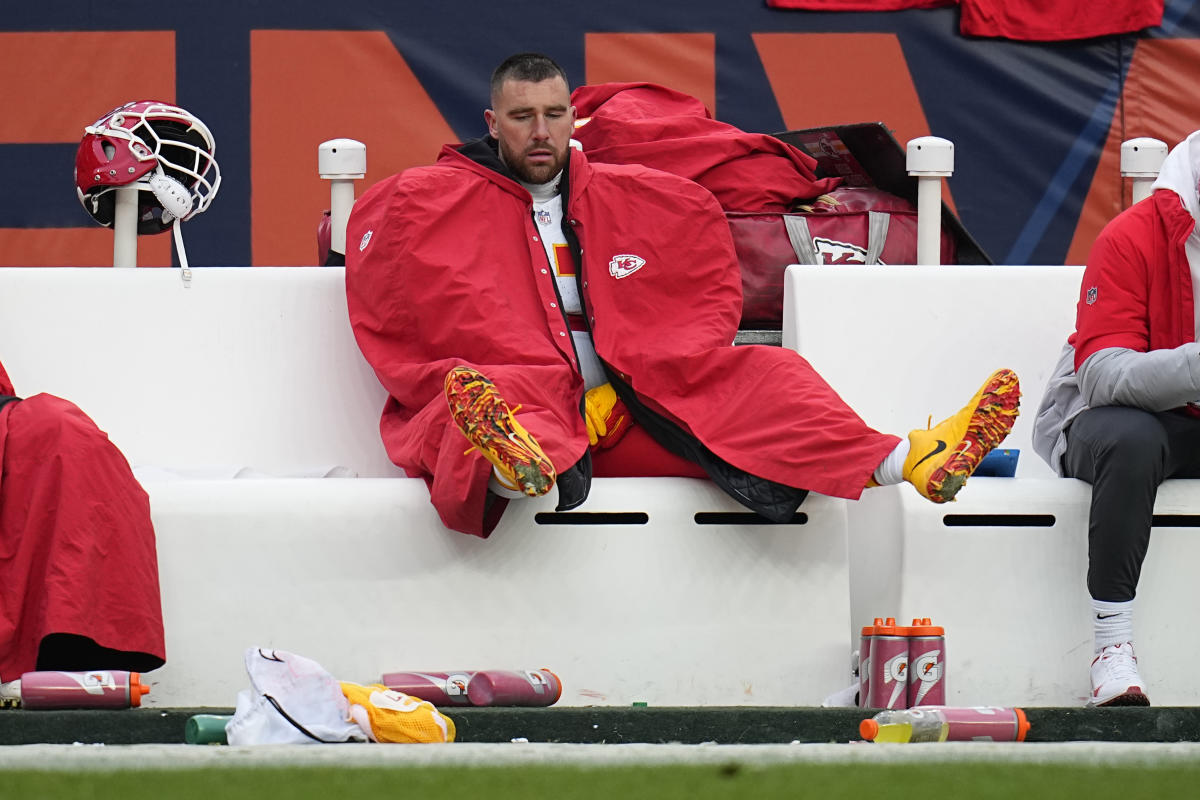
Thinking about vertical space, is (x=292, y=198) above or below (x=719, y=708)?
above

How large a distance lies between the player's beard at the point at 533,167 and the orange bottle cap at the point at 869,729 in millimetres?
1473

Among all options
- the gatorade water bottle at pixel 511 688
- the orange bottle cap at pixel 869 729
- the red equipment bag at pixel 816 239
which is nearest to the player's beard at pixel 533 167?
the red equipment bag at pixel 816 239

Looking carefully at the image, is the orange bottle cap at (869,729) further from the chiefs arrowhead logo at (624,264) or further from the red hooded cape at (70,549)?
the chiefs arrowhead logo at (624,264)

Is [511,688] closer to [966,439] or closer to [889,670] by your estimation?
[889,670]

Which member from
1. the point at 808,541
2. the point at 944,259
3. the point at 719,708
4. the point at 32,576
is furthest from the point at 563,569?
the point at 944,259

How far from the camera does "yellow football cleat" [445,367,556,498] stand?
2.33m

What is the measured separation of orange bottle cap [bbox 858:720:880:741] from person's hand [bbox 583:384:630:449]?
1.06 metres

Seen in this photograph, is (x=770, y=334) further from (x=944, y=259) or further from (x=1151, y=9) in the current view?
(x=1151, y=9)

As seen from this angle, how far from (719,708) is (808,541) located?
678mm

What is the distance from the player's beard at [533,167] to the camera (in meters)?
2.98

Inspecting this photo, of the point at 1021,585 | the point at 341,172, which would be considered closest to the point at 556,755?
the point at 1021,585

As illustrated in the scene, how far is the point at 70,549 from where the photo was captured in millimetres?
2277

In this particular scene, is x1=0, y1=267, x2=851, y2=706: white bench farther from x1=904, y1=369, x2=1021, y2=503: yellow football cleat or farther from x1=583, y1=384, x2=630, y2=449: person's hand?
x1=904, y1=369, x2=1021, y2=503: yellow football cleat

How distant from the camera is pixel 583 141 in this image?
11.0ft
